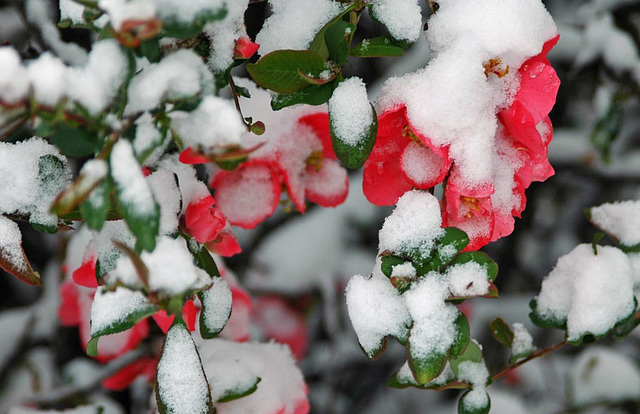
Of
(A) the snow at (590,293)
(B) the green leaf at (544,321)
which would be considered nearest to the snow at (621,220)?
(A) the snow at (590,293)

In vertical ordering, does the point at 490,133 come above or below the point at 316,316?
above

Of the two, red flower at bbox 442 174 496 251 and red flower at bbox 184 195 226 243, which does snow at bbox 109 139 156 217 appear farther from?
red flower at bbox 442 174 496 251

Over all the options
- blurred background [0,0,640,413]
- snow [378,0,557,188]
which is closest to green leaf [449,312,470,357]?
snow [378,0,557,188]

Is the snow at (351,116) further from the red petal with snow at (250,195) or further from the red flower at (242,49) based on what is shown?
the red petal with snow at (250,195)

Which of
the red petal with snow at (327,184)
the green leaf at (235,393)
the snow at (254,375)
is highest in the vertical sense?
the red petal with snow at (327,184)

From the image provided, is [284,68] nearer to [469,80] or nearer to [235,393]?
[469,80]

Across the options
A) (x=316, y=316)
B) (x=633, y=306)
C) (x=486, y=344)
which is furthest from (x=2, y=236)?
(x=486, y=344)

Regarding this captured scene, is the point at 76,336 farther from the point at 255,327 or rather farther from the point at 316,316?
the point at 316,316
